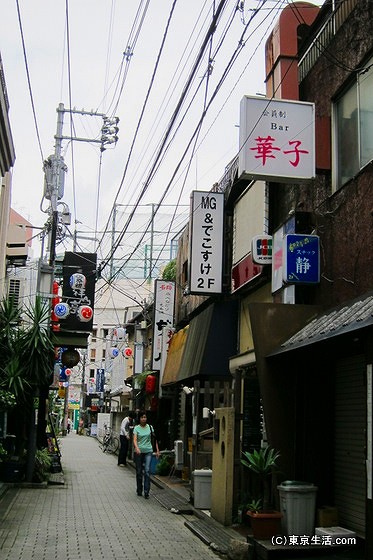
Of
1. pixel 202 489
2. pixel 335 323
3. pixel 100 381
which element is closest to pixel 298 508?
pixel 335 323

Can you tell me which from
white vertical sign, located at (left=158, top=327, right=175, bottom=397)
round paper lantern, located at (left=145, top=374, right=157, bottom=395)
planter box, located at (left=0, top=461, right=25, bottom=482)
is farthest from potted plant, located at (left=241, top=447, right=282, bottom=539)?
round paper lantern, located at (left=145, top=374, right=157, bottom=395)

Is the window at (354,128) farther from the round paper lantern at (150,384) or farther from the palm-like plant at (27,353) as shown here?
the round paper lantern at (150,384)

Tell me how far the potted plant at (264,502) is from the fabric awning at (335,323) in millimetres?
1541

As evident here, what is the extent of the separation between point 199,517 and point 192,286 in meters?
5.93

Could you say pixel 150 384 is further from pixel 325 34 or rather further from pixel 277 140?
pixel 325 34

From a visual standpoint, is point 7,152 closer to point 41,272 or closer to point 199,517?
point 41,272

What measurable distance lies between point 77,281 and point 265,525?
48.4ft

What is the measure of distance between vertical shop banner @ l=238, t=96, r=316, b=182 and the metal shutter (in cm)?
337

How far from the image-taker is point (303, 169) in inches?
447

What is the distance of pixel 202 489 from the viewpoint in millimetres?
13406

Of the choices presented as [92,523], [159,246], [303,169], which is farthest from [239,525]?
[159,246]

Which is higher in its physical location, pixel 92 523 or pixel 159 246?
pixel 159 246

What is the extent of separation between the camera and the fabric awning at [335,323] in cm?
777

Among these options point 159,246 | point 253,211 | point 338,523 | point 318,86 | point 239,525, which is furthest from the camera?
point 159,246
